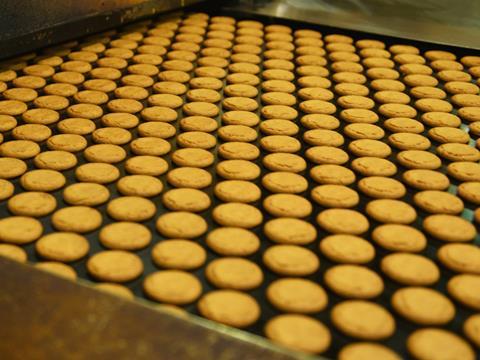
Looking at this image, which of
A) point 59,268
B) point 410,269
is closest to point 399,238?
point 410,269

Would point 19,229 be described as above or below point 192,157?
below

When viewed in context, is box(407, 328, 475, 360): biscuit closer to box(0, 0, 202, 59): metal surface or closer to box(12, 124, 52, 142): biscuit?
box(12, 124, 52, 142): biscuit

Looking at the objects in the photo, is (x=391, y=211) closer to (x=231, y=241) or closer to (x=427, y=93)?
(x=231, y=241)

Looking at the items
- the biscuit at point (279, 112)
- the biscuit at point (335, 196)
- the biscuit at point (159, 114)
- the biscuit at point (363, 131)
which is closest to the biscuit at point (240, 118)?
the biscuit at point (279, 112)

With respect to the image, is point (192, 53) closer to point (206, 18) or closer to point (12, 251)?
point (206, 18)

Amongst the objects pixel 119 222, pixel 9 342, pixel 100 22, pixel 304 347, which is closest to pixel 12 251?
pixel 119 222

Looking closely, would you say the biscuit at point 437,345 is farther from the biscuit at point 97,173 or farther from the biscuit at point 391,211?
the biscuit at point 97,173
